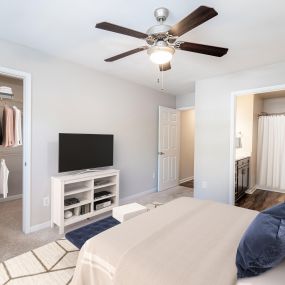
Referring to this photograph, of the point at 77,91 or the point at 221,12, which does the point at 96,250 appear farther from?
the point at 77,91

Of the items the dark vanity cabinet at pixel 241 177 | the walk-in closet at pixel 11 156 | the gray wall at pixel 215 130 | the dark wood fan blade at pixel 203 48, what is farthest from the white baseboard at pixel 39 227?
the dark vanity cabinet at pixel 241 177

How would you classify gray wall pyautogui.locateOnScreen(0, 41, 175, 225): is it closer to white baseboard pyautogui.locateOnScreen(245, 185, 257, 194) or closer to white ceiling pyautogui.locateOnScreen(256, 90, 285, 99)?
white baseboard pyautogui.locateOnScreen(245, 185, 257, 194)

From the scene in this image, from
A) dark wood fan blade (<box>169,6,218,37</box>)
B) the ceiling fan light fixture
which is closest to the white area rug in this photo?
the ceiling fan light fixture

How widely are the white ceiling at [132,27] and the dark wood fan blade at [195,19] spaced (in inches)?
11.1

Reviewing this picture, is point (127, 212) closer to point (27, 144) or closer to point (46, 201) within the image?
point (46, 201)

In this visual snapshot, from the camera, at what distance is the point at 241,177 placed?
4.05 metres

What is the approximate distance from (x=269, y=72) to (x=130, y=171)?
3.04 meters

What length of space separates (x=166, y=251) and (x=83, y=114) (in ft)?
8.53

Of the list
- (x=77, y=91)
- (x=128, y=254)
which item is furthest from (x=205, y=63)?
(x=128, y=254)

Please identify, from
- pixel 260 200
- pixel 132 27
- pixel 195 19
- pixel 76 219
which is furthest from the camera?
pixel 260 200

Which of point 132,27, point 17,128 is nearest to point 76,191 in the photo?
point 17,128

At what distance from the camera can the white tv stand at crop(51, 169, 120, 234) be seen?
104 inches

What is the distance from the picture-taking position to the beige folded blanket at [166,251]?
102 centimetres

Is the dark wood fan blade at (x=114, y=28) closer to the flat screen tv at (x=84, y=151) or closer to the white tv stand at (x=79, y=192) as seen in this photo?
the flat screen tv at (x=84, y=151)
